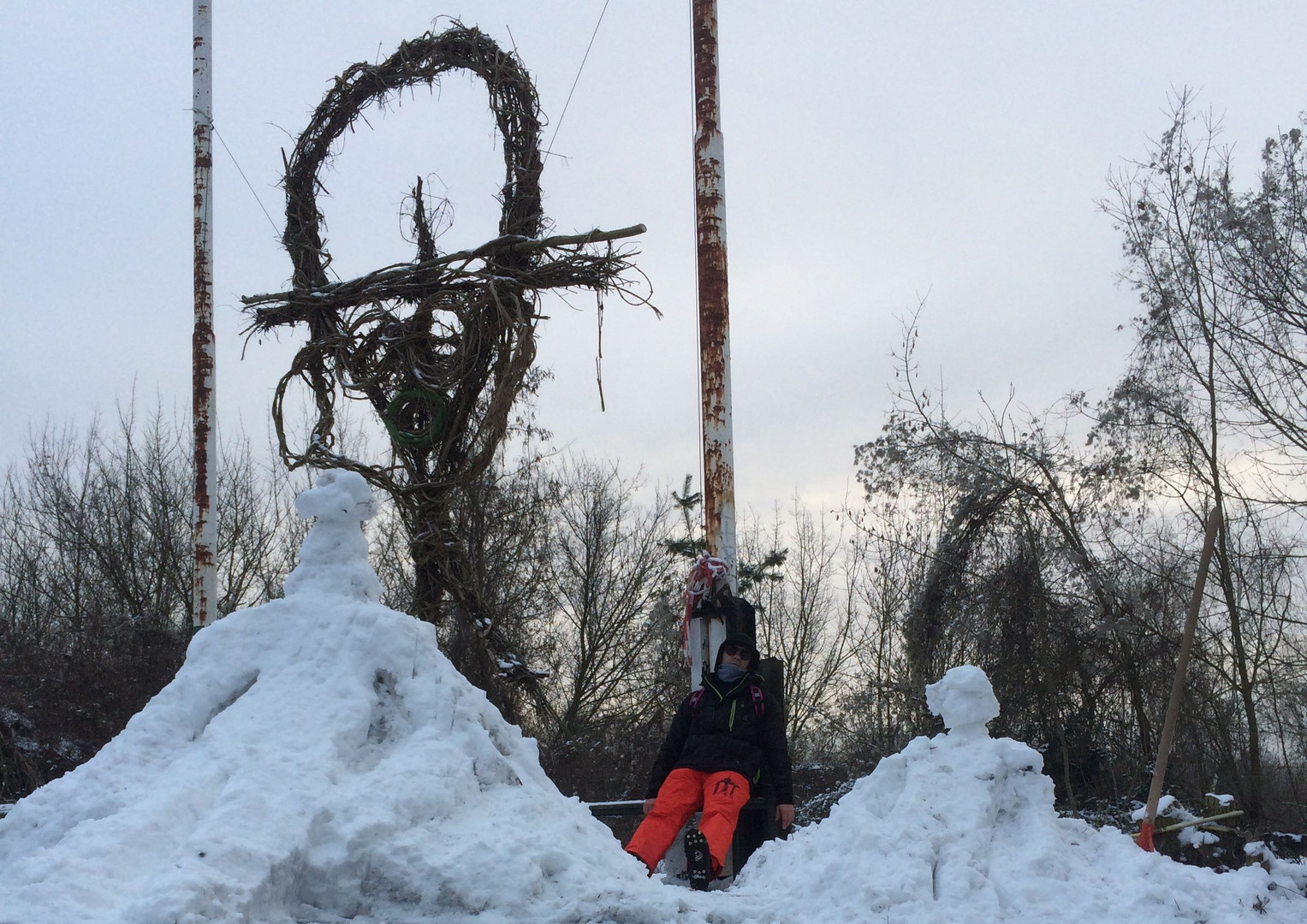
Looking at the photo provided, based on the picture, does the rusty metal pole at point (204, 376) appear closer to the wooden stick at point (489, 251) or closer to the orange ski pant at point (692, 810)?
the wooden stick at point (489, 251)

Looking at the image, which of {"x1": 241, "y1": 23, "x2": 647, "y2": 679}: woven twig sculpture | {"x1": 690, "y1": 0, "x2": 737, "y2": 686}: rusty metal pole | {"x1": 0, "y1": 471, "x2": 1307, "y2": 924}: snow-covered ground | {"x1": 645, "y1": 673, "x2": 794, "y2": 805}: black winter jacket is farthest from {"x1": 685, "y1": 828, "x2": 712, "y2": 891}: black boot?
{"x1": 241, "y1": 23, "x2": 647, "y2": 679}: woven twig sculpture

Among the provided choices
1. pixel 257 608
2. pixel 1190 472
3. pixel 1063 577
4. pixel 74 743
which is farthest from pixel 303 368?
pixel 1190 472

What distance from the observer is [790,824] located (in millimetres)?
5133

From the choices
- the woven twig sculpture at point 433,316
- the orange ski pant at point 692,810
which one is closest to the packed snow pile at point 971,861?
the orange ski pant at point 692,810

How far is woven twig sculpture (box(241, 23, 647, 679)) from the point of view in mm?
7266

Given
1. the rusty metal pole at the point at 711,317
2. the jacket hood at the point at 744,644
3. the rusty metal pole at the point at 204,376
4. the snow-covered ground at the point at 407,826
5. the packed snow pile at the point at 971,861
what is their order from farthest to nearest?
the rusty metal pole at the point at 204,376 < the rusty metal pole at the point at 711,317 < the jacket hood at the point at 744,644 < the packed snow pile at the point at 971,861 < the snow-covered ground at the point at 407,826

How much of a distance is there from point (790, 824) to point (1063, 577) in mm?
6465

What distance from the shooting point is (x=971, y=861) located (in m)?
3.70

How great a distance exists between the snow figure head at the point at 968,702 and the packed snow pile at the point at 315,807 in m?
1.53

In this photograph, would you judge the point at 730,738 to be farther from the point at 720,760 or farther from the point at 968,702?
the point at 968,702

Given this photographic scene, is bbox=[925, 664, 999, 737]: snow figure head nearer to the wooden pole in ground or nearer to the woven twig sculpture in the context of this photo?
the wooden pole in ground

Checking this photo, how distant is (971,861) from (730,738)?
1721 mm

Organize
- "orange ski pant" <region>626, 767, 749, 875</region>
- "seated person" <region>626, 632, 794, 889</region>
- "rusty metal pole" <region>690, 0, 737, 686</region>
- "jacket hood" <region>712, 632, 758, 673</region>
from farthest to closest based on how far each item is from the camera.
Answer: "rusty metal pole" <region>690, 0, 737, 686</region> < "jacket hood" <region>712, 632, 758, 673</region> < "seated person" <region>626, 632, 794, 889</region> < "orange ski pant" <region>626, 767, 749, 875</region>

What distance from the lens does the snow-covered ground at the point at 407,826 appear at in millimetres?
2949
